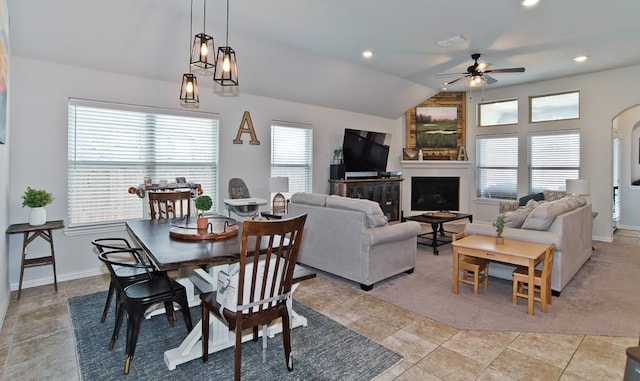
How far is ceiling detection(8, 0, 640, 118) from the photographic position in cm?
369

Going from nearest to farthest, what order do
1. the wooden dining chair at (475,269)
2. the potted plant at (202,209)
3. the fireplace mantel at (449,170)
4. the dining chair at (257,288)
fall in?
the dining chair at (257,288) < the potted plant at (202,209) < the wooden dining chair at (475,269) < the fireplace mantel at (449,170)

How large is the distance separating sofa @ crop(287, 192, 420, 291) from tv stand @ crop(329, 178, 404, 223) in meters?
2.41

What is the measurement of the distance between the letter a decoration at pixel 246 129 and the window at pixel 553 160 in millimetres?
5819

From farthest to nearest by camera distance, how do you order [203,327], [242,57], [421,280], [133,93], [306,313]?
[242,57]
[133,93]
[421,280]
[306,313]
[203,327]

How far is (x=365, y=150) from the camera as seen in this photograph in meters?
7.39

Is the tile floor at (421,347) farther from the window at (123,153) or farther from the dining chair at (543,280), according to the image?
the window at (123,153)

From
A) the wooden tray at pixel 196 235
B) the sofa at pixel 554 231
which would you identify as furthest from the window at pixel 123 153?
the sofa at pixel 554 231

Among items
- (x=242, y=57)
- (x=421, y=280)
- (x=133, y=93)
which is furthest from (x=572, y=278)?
(x=133, y=93)

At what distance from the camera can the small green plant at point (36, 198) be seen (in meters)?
3.57

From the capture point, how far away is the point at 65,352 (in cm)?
253

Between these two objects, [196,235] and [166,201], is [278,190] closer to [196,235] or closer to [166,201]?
[166,201]

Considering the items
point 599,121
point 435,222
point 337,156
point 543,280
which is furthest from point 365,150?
point 543,280

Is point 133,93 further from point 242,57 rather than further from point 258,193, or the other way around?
point 258,193

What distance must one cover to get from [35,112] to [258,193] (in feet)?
10.1
